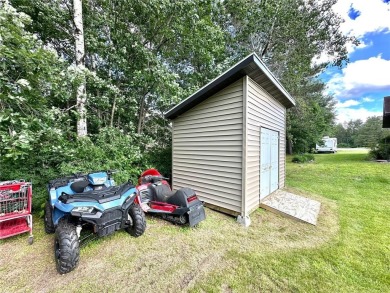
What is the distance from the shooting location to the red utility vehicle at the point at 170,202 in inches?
138

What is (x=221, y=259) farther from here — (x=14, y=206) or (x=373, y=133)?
(x=373, y=133)

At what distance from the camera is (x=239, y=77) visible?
382cm

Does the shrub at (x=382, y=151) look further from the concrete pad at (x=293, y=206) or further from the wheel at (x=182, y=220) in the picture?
the wheel at (x=182, y=220)

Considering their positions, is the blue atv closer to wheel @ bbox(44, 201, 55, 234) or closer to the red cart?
the red cart

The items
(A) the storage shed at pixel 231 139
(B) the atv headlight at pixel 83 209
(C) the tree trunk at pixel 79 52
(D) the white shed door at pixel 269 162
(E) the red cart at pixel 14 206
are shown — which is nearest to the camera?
(B) the atv headlight at pixel 83 209

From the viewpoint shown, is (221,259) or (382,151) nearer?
(221,259)

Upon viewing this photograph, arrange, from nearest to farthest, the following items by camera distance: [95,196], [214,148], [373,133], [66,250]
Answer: [66,250]
[95,196]
[214,148]
[373,133]

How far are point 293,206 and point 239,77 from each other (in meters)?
3.42

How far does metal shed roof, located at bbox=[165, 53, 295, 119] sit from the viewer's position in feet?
11.4

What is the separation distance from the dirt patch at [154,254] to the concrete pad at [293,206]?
21cm

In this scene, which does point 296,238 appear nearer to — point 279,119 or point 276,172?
point 276,172

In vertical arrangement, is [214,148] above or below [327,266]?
above

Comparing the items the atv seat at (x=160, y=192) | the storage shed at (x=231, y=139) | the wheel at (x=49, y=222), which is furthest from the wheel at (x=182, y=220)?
the wheel at (x=49, y=222)

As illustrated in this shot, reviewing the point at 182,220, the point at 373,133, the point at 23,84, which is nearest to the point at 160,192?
the point at 182,220
